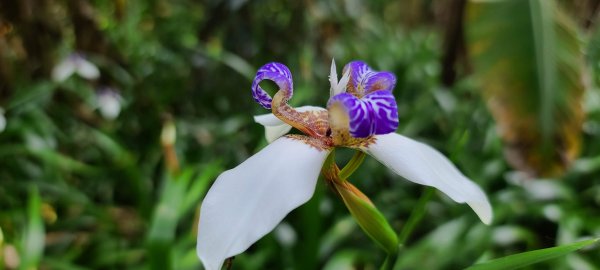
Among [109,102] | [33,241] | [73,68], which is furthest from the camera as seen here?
[109,102]

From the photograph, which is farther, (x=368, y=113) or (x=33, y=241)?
(x=33, y=241)

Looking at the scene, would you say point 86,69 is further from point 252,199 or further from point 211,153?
point 252,199

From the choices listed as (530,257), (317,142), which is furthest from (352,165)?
(530,257)

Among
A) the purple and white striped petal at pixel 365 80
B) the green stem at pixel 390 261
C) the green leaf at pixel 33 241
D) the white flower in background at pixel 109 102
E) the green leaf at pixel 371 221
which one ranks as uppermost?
the white flower in background at pixel 109 102

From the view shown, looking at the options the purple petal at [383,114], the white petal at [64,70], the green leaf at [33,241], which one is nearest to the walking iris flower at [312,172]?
the purple petal at [383,114]

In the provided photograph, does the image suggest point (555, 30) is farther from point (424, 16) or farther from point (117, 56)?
point (424, 16)

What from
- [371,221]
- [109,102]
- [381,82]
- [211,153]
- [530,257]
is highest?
[109,102]

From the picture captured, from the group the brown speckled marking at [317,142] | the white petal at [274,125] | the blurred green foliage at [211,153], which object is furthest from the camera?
the blurred green foliage at [211,153]

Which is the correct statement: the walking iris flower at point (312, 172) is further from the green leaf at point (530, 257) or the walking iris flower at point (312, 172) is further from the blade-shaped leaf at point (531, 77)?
the blade-shaped leaf at point (531, 77)

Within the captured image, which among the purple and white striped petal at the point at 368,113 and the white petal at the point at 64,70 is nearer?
the purple and white striped petal at the point at 368,113
